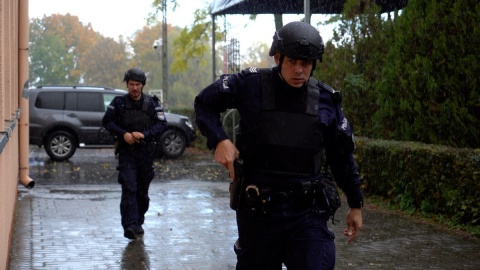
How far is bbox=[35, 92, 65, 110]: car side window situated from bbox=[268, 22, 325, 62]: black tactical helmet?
16.9 metres

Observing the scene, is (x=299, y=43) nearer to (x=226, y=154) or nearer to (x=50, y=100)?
(x=226, y=154)

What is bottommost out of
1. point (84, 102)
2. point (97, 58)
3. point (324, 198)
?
point (324, 198)

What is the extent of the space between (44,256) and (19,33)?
4598mm

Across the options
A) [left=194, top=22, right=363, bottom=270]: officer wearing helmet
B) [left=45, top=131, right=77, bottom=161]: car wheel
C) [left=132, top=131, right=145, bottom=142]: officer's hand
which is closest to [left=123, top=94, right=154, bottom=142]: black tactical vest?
[left=132, top=131, right=145, bottom=142]: officer's hand

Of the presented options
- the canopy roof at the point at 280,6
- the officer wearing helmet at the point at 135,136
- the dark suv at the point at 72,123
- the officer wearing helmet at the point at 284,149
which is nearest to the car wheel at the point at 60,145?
the dark suv at the point at 72,123

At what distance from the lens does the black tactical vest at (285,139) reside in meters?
4.41

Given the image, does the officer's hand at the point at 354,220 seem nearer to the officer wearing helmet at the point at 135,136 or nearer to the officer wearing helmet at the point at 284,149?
the officer wearing helmet at the point at 284,149

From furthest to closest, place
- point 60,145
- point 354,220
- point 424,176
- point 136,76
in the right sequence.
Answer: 1. point 60,145
2. point 424,176
3. point 136,76
4. point 354,220

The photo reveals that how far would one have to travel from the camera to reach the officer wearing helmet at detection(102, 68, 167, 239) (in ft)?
29.4

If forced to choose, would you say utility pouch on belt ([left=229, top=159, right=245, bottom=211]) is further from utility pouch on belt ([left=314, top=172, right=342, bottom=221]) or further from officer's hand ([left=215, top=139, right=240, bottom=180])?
utility pouch on belt ([left=314, top=172, right=342, bottom=221])

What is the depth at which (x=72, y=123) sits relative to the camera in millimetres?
20625

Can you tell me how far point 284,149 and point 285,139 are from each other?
0.17ft


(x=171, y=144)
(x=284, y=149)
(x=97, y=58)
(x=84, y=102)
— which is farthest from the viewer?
(x=97, y=58)

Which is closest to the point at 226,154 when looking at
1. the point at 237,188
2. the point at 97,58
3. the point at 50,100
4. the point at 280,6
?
the point at 237,188
